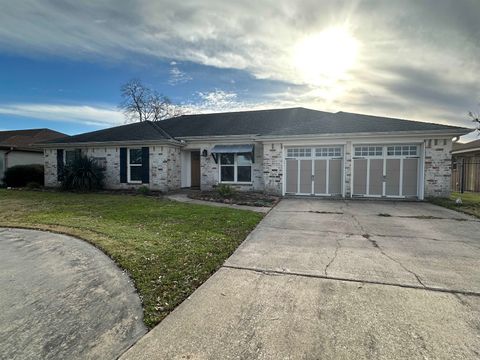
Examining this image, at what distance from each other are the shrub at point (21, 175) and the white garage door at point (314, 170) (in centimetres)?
1759

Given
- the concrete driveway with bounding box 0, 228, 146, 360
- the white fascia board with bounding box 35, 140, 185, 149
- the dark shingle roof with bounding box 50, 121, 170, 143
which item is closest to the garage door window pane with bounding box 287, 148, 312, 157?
the white fascia board with bounding box 35, 140, 185, 149

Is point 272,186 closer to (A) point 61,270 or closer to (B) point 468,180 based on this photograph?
(A) point 61,270

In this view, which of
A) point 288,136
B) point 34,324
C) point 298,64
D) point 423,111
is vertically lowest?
point 34,324

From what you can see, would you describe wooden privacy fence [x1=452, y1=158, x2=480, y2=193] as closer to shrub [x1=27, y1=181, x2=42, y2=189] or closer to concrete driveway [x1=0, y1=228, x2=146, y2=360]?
concrete driveway [x1=0, y1=228, x2=146, y2=360]

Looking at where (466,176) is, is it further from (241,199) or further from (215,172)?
(215,172)

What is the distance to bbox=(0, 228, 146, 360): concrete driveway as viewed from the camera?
2.22 m

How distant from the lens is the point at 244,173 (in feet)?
46.7

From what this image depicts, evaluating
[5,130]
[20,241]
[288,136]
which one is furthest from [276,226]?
[5,130]

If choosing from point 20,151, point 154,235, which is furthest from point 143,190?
point 20,151

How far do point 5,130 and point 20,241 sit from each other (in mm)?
35592

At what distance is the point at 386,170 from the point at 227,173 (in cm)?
810

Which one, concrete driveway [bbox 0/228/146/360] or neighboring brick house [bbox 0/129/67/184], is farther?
neighboring brick house [bbox 0/129/67/184]

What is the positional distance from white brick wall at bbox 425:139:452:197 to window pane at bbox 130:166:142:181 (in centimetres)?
1444

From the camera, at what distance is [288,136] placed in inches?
488
